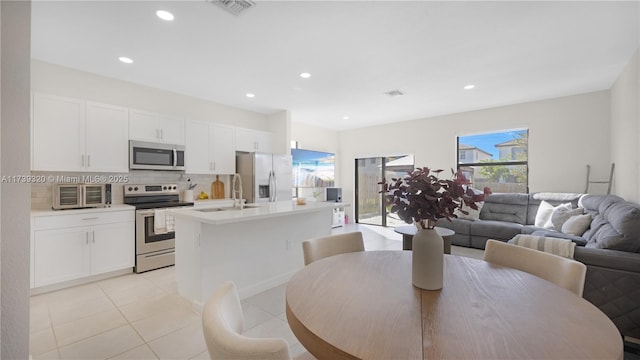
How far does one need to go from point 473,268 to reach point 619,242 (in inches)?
70.8

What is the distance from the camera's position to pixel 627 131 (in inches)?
134

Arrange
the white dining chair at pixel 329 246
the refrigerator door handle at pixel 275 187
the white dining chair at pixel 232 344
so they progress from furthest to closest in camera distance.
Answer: the refrigerator door handle at pixel 275 187 → the white dining chair at pixel 329 246 → the white dining chair at pixel 232 344

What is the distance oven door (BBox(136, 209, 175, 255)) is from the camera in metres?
3.57

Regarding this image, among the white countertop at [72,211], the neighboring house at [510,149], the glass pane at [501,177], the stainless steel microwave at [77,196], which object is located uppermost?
the neighboring house at [510,149]

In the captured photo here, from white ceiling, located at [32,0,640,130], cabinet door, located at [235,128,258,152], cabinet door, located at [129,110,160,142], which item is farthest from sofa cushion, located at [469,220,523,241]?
cabinet door, located at [129,110,160,142]

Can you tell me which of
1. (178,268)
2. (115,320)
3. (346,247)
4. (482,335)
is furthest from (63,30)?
(482,335)

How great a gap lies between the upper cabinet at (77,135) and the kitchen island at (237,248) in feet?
5.49

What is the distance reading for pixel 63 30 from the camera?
104 inches

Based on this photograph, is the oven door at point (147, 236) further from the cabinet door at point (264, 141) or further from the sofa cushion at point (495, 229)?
the sofa cushion at point (495, 229)

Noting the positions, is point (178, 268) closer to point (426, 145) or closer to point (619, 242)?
point (619, 242)

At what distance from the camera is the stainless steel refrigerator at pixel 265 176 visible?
4871mm

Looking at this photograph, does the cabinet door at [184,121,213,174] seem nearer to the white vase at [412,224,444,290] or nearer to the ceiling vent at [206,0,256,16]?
the ceiling vent at [206,0,256,16]

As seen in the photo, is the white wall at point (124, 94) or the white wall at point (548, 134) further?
the white wall at point (548, 134)

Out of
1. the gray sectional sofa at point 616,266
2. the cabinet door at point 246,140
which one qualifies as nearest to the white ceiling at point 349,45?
the cabinet door at point 246,140
